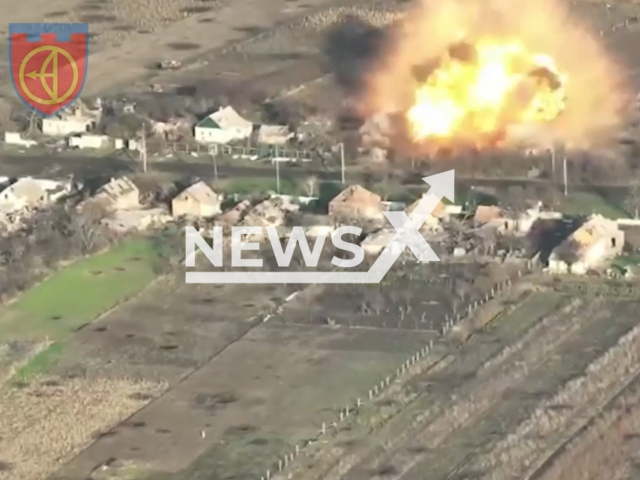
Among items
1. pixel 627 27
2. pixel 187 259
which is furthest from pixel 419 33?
pixel 187 259

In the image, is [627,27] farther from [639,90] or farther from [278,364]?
[278,364]

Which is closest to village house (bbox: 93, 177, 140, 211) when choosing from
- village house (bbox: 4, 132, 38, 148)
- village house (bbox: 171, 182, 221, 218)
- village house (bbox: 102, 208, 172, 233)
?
village house (bbox: 102, 208, 172, 233)

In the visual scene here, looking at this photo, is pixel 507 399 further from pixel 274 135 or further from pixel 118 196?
pixel 274 135

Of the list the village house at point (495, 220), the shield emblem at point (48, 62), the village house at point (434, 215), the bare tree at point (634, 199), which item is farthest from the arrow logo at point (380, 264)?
the shield emblem at point (48, 62)

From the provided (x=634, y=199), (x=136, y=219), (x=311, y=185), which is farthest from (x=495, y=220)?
(x=136, y=219)

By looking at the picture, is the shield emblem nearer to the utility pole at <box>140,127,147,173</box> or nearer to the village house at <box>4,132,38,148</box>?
the village house at <box>4,132,38,148</box>

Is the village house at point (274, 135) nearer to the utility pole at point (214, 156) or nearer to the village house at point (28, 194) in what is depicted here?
the utility pole at point (214, 156)
